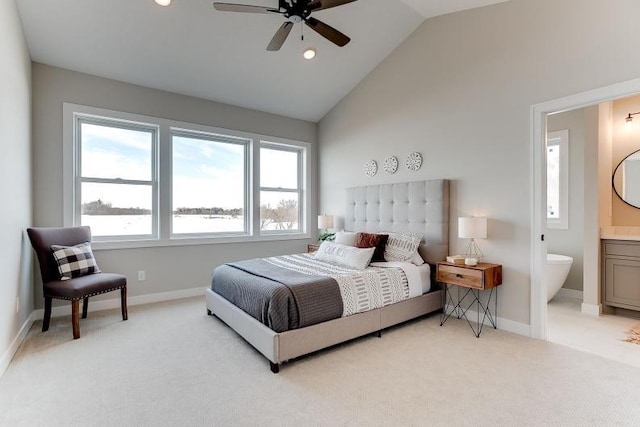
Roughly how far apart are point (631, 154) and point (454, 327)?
3043 millimetres

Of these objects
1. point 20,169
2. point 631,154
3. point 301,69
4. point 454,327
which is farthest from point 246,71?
point 631,154

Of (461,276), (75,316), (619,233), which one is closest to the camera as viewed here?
(75,316)

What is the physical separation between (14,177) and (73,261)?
951 mm

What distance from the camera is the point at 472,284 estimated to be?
10.4 feet

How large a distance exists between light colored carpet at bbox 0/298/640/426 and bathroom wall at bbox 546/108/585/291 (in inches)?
85.0

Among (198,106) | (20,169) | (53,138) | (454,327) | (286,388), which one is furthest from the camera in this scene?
(198,106)

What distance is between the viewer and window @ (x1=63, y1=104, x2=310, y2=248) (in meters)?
3.97

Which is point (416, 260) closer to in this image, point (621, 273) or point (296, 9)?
point (621, 273)

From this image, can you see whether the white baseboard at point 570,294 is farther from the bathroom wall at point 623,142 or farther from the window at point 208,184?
the window at point 208,184

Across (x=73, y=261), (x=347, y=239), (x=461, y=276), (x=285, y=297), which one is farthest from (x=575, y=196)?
(x=73, y=261)

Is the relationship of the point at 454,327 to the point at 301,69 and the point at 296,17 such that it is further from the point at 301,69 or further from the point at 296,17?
the point at 301,69

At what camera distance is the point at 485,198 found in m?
3.50

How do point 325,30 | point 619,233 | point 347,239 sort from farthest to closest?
point 347,239 → point 619,233 → point 325,30

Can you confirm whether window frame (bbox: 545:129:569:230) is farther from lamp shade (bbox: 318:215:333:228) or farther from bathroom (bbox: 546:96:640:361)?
lamp shade (bbox: 318:215:333:228)
